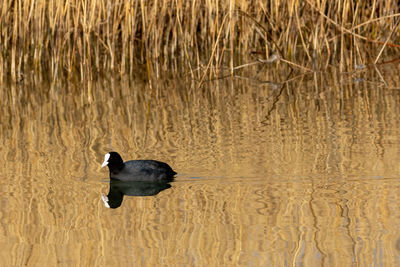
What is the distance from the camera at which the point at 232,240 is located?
13.0 feet

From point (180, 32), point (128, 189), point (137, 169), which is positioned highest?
point (180, 32)

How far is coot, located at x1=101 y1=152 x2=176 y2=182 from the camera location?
526 centimetres

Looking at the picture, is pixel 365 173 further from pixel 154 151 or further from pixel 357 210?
pixel 154 151

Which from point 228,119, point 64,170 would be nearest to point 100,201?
point 64,170

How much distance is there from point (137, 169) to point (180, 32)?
4620mm

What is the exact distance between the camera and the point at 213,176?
5.21 m

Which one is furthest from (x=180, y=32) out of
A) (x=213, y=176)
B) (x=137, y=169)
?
(x=213, y=176)

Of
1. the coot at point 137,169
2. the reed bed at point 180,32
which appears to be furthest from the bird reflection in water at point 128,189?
the reed bed at point 180,32

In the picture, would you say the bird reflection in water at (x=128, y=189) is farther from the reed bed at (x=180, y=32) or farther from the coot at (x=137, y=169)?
the reed bed at (x=180, y=32)

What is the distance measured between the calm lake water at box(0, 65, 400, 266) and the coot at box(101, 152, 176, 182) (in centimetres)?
10

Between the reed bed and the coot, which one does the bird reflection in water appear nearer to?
the coot

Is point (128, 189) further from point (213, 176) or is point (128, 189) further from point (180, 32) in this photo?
point (180, 32)

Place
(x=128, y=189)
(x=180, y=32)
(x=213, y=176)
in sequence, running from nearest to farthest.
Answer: (x=213, y=176) → (x=128, y=189) → (x=180, y=32)

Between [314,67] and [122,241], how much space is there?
6193mm
